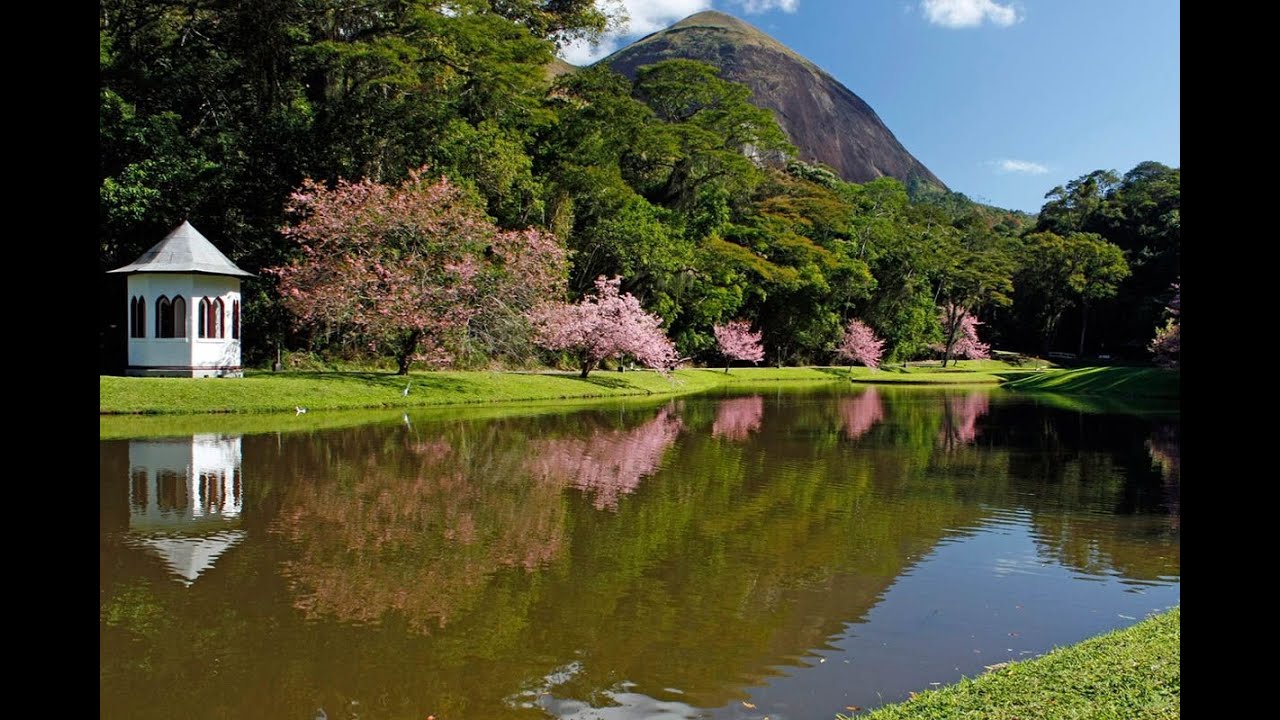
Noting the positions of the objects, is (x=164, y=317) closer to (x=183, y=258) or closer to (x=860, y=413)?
(x=183, y=258)

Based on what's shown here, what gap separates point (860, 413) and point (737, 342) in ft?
63.5

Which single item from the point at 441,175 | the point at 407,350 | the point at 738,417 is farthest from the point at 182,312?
the point at 738,417

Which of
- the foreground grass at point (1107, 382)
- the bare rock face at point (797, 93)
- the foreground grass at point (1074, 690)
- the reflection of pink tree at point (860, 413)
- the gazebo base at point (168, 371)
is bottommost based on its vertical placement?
the foreground grass at point (1074, 690)

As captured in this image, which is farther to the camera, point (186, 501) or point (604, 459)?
point (604, 459)

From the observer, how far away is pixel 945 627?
6.57 meters

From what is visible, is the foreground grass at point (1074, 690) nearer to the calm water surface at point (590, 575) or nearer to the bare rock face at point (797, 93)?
the calm water surface at point (590, 575)

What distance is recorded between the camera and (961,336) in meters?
61.3

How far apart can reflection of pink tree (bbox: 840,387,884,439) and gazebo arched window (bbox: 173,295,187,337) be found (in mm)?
16654

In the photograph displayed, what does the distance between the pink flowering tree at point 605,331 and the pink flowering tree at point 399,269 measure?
295 centimetres

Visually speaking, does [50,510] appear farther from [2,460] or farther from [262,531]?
[262,531]

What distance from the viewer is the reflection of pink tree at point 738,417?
1961 centimetres

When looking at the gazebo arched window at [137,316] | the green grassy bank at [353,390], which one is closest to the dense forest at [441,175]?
the green grassy bank at [353,390]
